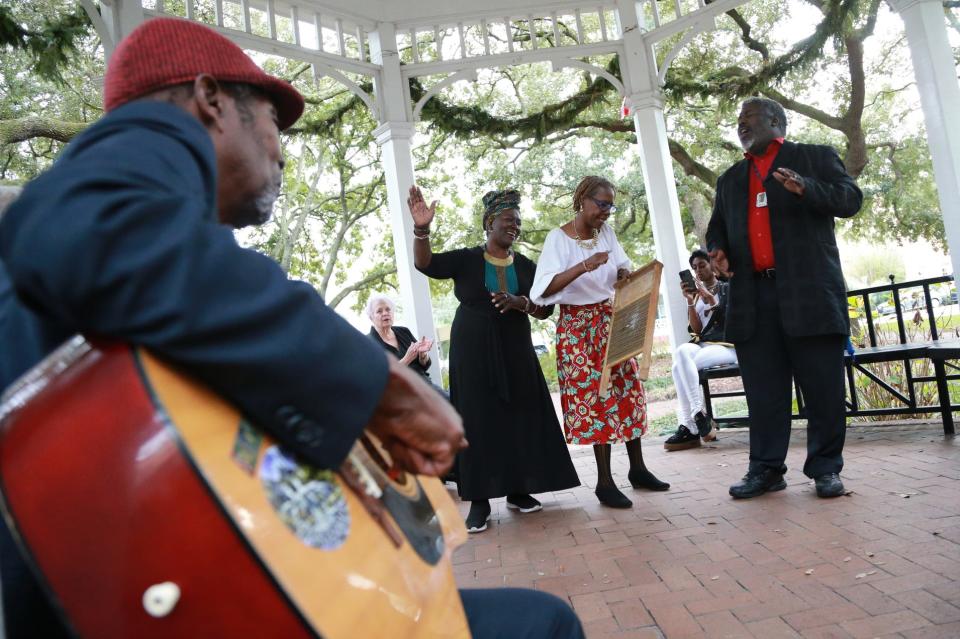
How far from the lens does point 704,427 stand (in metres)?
6.79

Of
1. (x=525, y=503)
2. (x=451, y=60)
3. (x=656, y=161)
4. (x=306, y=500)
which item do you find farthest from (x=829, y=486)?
(x=451, y=60)

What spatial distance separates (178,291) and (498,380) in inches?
151

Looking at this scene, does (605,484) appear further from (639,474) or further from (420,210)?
(420,210)

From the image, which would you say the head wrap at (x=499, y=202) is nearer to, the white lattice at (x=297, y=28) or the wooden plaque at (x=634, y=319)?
the wooden plaque at (x=634, y=319)

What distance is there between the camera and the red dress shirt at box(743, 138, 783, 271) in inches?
169

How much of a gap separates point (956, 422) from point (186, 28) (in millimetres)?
6805

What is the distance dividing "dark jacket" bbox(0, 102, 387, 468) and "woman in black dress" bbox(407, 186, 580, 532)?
3.63 meters

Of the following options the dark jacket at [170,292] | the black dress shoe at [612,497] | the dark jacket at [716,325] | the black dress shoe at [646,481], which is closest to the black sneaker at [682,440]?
the dark jacket at [716,325]

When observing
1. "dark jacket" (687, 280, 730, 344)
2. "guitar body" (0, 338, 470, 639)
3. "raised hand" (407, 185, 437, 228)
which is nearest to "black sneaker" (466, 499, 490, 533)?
"raised hand" (407, 185, 437, 228)

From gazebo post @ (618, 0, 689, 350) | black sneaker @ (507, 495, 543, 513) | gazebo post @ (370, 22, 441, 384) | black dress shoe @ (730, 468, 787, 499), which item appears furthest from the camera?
gazebo post @ (618, 0, 689, 350)

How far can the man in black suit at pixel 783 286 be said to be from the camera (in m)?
4.12

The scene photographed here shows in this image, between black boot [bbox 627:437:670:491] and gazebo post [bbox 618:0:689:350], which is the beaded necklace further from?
gazebo post [bbox 618:0:689:350]

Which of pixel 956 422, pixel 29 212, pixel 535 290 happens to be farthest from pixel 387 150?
pixel 29 212

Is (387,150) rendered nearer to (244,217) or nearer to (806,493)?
(806,493)
